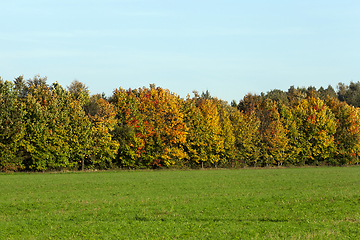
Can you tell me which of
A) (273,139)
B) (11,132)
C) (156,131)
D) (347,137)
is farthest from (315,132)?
(11,132)

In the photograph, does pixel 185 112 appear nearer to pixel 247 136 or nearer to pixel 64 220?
pixel 247 136

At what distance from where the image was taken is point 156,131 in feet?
241

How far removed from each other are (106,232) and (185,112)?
60.0 m

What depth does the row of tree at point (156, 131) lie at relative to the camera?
62.9 metres

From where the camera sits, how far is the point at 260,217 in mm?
23859

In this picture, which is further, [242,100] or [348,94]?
[348,94]

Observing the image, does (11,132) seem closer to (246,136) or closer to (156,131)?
(156,131)

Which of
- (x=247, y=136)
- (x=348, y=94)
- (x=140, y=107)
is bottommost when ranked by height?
(x=247, y=136)

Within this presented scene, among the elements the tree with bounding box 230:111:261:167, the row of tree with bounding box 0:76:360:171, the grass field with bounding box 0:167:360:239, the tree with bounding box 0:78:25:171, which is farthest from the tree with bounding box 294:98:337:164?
the tree with bounding box 0:78:25:171

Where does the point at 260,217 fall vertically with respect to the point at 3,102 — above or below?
below

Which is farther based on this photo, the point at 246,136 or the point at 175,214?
the point at 246,136

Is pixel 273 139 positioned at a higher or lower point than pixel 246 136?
lower

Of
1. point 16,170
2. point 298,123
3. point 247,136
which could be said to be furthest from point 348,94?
point 16,170

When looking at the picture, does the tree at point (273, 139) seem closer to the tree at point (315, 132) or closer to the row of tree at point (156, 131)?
the row of tree at point (156, 131)
